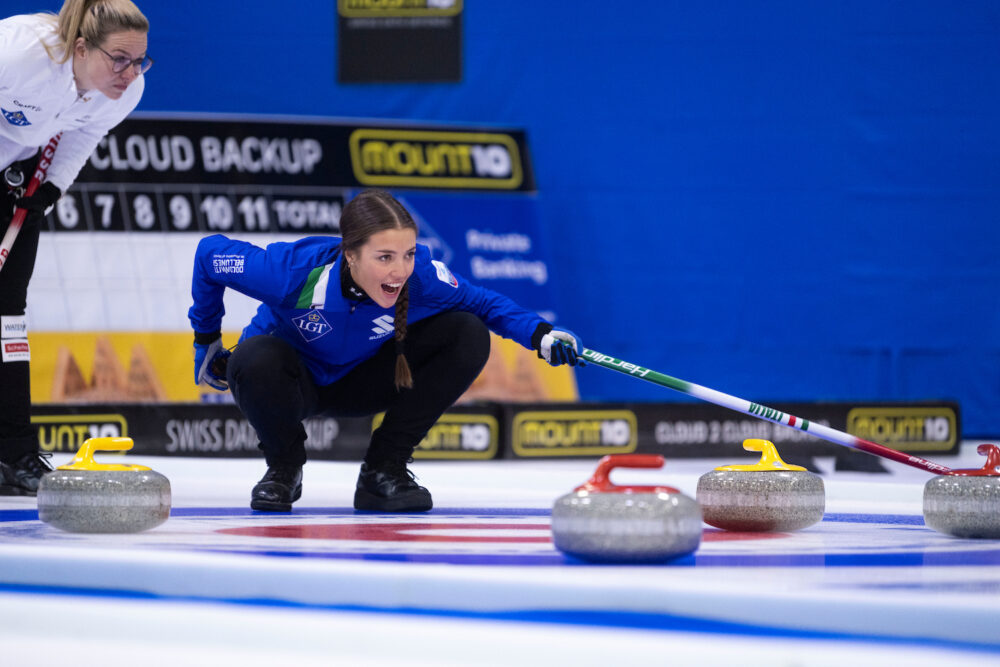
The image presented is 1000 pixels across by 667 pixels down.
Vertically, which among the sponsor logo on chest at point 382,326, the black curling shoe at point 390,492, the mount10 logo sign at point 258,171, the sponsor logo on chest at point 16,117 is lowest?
the black curling shoe at point 390,492

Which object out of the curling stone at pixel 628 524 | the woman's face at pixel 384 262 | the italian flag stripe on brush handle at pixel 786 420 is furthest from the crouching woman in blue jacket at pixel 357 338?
the curling stone at pixel 628 524

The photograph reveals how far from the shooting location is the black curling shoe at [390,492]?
266 centimetres

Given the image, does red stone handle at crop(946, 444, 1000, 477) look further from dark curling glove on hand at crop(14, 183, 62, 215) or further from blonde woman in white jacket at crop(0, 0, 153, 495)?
dark curling glove on hand at crop(14, 183, 62, 215)

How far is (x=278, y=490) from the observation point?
263cm

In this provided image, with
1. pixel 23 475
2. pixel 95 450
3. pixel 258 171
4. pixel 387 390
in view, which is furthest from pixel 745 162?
pixel 95 450

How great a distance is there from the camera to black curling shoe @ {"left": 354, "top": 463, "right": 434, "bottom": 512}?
266cm

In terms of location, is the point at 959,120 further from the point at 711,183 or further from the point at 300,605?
the point at 300,605

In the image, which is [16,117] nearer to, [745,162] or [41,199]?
[41,199]

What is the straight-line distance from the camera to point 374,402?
280cm

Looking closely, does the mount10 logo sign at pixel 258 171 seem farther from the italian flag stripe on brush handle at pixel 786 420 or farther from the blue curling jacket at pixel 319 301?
the italian flag stripe on brush handle at pixel 786 420

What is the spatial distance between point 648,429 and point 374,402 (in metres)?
2.58

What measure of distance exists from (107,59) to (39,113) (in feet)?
0.71

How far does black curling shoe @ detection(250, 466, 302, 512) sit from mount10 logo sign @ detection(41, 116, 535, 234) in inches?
131

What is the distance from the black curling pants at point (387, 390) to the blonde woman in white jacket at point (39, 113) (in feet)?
2.16
